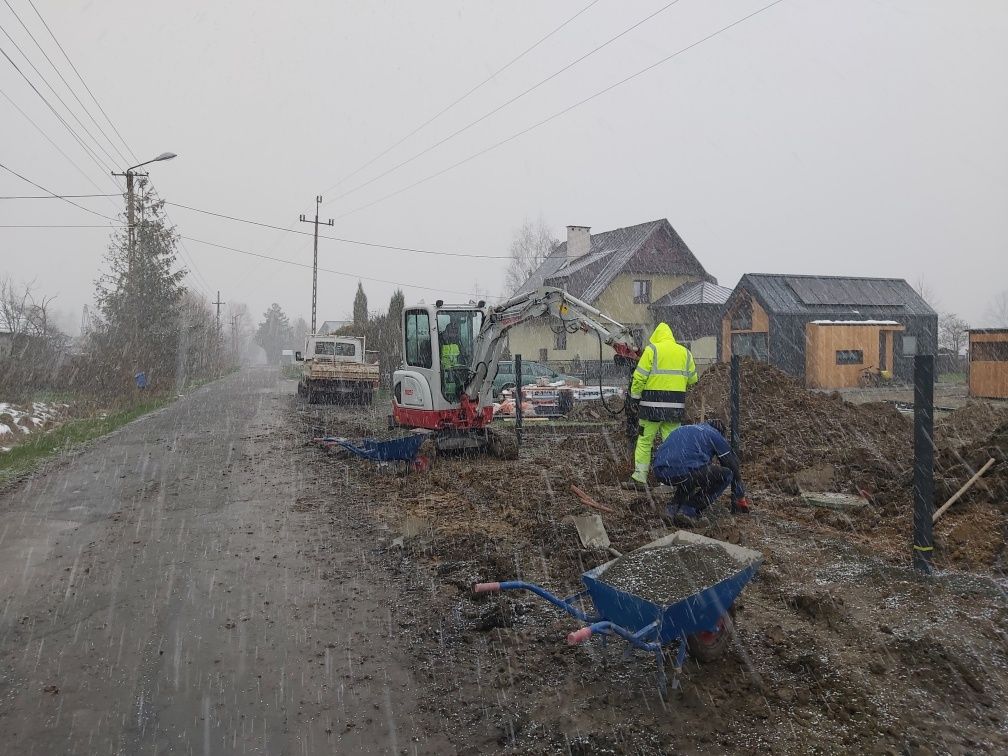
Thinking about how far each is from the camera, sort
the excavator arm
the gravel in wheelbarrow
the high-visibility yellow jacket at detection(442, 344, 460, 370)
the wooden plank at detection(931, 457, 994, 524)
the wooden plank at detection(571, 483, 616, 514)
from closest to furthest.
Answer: the gravel in wheelbarrow < the wooden plank at detection(931, 457, 994, 524) < the wooden plank at detection(571, 483, 616, 514) < the excavator arm < the high-visibility yellow jacket at detection(442, 344, 460, 370)

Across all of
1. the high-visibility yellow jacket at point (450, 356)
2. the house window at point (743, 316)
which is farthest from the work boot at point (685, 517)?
the house window at point (743, 316)

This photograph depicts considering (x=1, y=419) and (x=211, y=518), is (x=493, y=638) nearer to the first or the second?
(x=211, y=518)

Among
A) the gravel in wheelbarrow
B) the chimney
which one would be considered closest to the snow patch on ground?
the gravel in wheelbarrow

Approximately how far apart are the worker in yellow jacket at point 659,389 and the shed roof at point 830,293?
22.9m

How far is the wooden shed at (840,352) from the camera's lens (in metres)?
27.4

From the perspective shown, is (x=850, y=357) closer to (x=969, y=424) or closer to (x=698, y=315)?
(x=698, y=315)

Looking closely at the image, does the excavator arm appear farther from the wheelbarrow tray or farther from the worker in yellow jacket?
the wheelbarrow tray

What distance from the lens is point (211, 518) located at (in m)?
7.76

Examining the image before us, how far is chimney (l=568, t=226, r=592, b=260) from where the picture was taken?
43.1m

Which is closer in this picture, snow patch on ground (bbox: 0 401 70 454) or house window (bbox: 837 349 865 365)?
snow patch on ground (bbox: 0 401 70 454)

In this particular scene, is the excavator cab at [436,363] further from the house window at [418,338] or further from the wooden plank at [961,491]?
the wooden plank at [961,491]

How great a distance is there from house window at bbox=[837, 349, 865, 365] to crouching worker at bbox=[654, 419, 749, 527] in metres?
23.7

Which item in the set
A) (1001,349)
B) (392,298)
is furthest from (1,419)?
(1001,349)

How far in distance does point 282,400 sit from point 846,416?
21.2 metres
